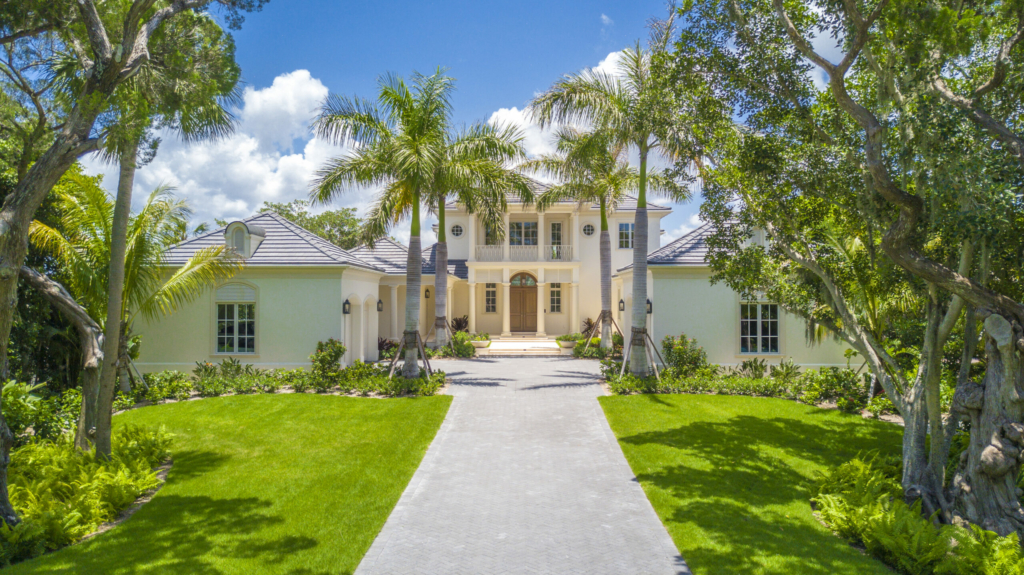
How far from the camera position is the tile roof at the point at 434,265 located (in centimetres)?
2432

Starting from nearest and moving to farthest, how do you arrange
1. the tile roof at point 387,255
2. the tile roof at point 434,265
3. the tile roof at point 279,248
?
1. the tile roof at point 279,248
2. the tile roof at point 387,255
3. the tile roof at point 434,265

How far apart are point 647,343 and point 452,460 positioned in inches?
298

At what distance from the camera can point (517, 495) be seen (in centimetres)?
734

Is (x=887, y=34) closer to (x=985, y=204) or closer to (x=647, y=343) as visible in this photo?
(x=985, y=204)

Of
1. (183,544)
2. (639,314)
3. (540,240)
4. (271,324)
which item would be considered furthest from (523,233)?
(183,544)

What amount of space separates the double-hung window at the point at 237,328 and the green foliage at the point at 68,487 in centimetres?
710

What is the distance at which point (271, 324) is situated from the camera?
15953 mm

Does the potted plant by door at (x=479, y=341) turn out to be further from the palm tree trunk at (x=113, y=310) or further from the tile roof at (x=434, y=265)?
the palm tree trunk at (x=113, y=310)

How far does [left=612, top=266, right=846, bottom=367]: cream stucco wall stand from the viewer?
53.3ft

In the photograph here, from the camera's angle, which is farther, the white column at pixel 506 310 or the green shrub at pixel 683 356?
the white column at pixel 506 310

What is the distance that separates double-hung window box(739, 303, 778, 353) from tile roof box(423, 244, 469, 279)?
1267 centimetres

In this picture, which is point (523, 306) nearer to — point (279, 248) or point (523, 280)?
point (523, 280)

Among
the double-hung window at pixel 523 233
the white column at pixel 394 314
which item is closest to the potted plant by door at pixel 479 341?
the white column at pixel 394 314

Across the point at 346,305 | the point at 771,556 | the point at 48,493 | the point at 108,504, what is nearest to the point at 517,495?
the point at 771,556
